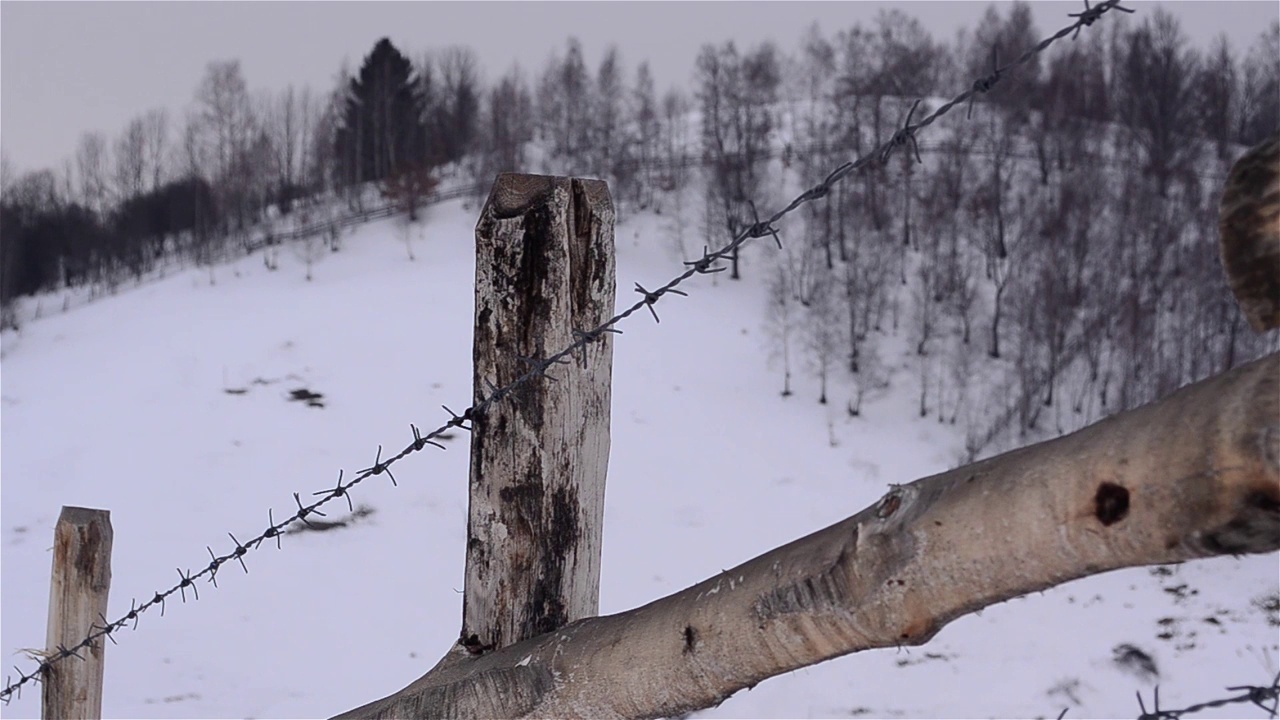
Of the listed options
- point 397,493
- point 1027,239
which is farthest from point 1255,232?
point 1027,239

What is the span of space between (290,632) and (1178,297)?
23.2m

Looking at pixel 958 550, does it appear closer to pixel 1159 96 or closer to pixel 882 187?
pixel 882 187

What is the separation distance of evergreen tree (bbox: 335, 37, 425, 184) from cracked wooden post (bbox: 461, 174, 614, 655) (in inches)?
1609

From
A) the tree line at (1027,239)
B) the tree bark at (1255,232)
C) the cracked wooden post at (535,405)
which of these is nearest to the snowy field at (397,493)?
the tree line at (1027,239)

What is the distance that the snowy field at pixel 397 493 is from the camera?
39.8 feet

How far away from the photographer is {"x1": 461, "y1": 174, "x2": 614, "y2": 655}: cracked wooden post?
185cm

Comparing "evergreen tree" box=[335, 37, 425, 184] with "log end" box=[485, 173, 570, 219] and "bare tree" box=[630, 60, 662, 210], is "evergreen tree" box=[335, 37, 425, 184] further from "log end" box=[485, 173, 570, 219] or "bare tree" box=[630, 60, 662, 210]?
"log end" box=[485, 173, 570, 219]

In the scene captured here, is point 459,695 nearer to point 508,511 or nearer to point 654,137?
point 508,511

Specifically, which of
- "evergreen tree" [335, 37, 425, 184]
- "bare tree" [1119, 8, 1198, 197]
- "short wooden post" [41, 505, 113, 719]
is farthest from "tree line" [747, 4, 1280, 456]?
"short wooden post" [41, 505, 113, 719]

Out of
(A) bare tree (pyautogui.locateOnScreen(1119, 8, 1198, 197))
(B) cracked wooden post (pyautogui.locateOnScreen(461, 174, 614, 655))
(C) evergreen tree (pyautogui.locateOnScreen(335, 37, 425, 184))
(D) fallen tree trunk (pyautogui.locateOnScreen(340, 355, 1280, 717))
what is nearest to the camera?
(D) fallen tree trunk (pyautogui.locateOnScreen(340, 355, 1280, 717))

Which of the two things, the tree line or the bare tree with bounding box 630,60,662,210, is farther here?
the bare tree with bounding box 630,60,662,210

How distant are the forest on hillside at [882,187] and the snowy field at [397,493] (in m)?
2.01

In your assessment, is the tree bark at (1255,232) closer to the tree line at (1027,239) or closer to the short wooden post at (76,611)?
the short wooden post at (76,611)

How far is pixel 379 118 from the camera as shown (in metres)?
41.9
